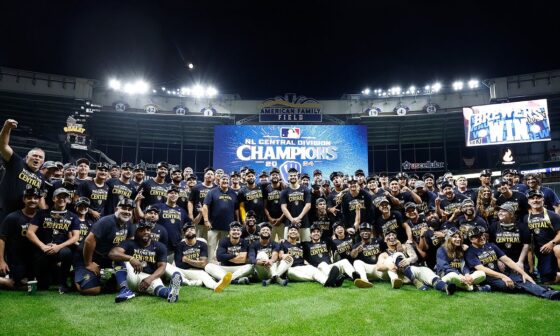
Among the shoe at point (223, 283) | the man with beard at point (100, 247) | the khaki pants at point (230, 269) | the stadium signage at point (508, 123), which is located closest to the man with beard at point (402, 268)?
the khaki pants at point (230, 269)

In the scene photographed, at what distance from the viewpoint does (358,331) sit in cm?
418

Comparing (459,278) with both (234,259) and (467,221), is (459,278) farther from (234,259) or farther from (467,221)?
(234,259)

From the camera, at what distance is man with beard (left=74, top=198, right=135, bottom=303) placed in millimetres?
6168

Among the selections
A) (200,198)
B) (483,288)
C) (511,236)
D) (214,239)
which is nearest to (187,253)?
(214,239)

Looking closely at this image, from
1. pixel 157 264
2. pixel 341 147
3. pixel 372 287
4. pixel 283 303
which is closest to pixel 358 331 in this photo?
pixel 283 303

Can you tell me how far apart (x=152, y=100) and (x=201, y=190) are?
29471 millimetres

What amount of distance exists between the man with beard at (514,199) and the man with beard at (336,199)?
3.96 m

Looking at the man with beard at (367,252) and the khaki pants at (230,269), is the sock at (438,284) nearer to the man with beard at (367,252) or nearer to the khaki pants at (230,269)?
the man with beard at (367,252)

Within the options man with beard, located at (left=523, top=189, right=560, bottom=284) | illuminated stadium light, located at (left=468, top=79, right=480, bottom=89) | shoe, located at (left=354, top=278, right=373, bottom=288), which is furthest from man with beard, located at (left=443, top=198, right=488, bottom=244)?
illuminated stadium light, located at (left=468, top=79, right=480, bottom=89)

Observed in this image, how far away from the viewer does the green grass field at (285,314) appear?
421cm

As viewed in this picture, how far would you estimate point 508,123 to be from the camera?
28.3 m

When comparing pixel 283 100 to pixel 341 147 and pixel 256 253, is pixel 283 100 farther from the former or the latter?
pixel 256 253

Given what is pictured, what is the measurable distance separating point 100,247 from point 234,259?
289 cm

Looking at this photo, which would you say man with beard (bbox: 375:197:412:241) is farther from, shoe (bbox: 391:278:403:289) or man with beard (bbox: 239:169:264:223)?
man with beard (bbox: 239:169:264:223)
